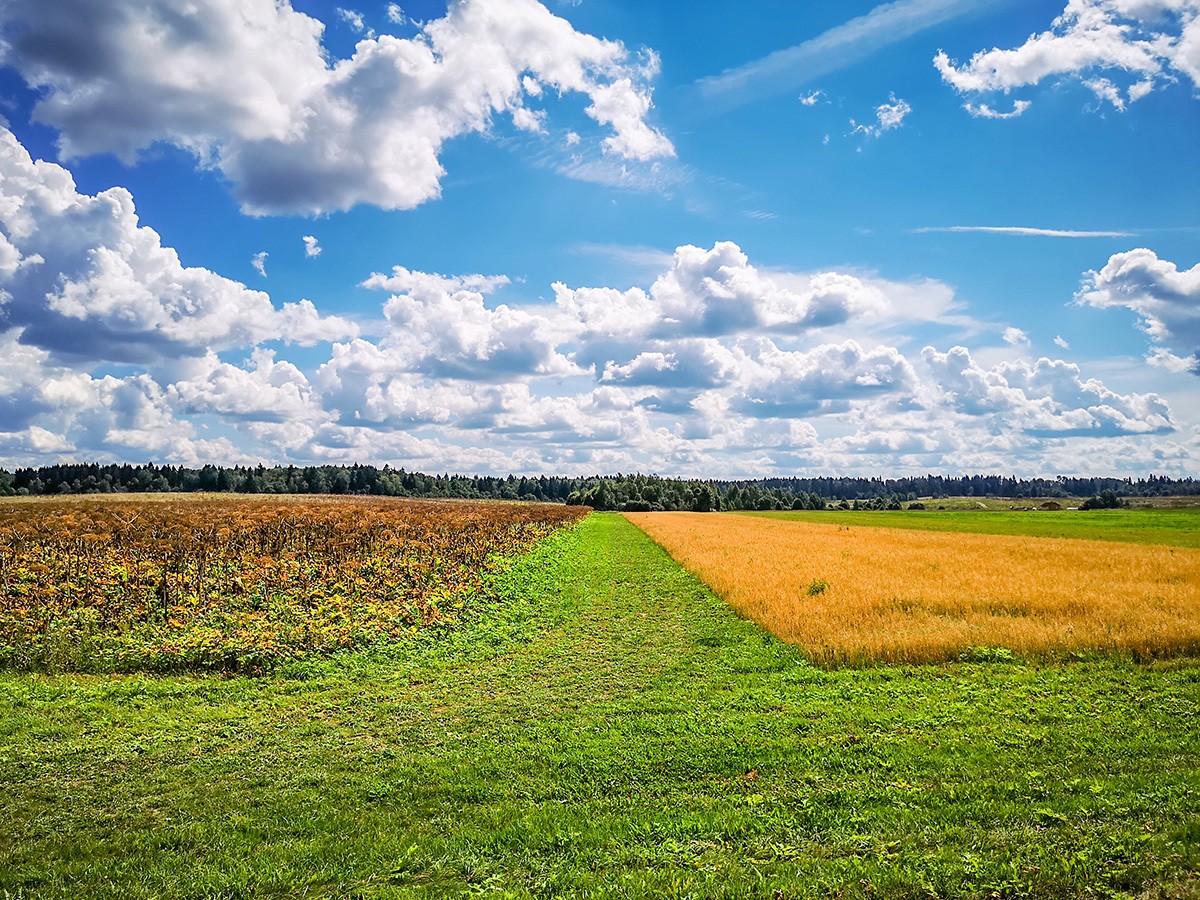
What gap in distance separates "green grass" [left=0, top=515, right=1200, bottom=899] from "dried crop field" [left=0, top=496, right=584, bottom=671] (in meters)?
1.40

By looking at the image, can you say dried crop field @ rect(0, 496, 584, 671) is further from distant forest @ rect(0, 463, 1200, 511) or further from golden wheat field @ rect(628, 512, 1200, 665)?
distant forest @ rect(0, 463, 1200, 511)

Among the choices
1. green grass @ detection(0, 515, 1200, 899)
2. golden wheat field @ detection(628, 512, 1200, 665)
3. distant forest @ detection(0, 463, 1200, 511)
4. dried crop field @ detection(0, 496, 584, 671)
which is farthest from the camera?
distant forest @ detection(0, 463, 1200, 511)

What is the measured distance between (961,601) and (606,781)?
1547 centimetres

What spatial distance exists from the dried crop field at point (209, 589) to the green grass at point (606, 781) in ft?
4.60

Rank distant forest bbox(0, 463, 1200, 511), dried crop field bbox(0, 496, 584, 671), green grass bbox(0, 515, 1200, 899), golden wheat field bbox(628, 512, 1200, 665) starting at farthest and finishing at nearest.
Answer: distant forest bbox(0, 463, 1200, 511), golden wheat field bbox(628, 512, 1200, 665), dried crop field bbox(0, 496, 584, 671), green grass bbox(0, 515, 1200, 899)

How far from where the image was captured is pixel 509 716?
37.0 feet

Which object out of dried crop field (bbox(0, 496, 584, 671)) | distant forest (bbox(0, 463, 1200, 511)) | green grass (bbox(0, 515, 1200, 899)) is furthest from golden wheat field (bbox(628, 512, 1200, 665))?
distant forest (bbox(0, 463, 1200, 511))

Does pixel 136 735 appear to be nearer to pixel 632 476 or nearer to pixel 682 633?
pixel 682 633

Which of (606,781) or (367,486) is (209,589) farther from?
(367,486)

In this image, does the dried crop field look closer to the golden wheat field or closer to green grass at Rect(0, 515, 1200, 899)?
green grass at Rect(0, 515, 1200, 899)

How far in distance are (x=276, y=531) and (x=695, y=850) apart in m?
29.2

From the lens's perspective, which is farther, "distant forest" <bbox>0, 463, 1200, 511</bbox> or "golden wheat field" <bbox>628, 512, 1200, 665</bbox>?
"distant forest" <bbox>0, 463, 1200, 511</bbox>

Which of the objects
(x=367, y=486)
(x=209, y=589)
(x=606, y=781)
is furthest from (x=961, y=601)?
(x=367, y=486)

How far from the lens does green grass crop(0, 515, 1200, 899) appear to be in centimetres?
613
